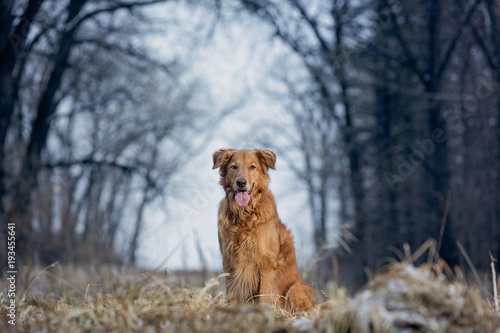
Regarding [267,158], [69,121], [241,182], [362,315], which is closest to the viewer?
[362,315]

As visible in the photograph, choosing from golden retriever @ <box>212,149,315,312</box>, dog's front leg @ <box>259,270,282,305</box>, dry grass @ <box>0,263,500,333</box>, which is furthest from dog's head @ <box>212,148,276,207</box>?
dry grass @ <box>0,263,500,333</box>

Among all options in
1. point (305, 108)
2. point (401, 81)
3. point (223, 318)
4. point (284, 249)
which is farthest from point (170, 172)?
point (223, 318)

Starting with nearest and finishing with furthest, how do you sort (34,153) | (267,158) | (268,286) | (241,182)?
(268,286)
(241,182)
(267,158)
(34,153)

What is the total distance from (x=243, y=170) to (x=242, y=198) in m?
0.28

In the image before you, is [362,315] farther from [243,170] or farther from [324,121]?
[324,121]

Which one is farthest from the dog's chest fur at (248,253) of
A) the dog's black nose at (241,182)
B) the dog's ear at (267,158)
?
the dog's ear at (267,158)

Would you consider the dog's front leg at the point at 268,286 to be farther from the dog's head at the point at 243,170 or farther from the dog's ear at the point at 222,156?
the dog's ear at the point at 222,156

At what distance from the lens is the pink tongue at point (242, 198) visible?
4363 mm

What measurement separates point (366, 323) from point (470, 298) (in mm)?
626

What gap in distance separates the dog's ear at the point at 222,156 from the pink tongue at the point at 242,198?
16.4 inches

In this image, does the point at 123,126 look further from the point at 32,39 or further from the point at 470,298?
the point at 470,298

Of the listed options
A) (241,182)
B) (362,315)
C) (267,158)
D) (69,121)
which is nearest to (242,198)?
(241,182)

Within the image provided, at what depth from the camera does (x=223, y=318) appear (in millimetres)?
2326

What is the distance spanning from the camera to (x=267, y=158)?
4.68 m
